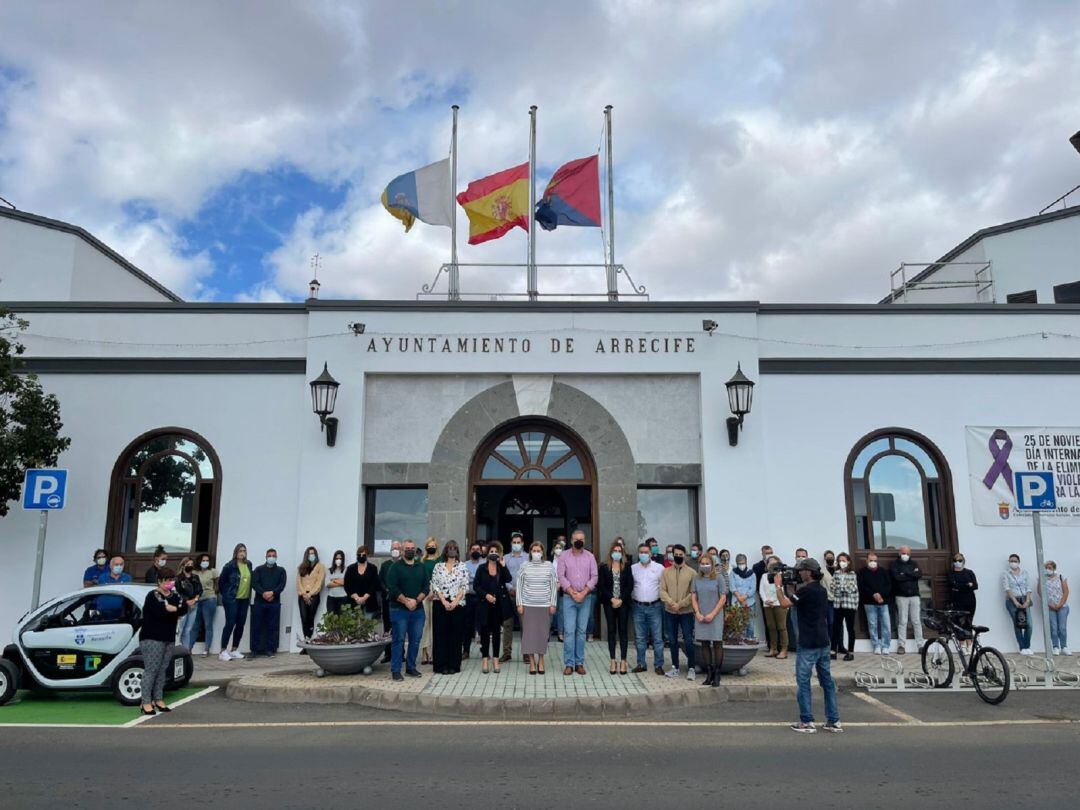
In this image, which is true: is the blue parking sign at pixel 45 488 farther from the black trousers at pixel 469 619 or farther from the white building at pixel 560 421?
the black trousers at pixel 469 619

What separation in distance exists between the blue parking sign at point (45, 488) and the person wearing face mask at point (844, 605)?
1162 centimetres

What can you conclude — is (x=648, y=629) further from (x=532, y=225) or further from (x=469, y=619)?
(x=532, y=225)

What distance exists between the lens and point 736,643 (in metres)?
10.5

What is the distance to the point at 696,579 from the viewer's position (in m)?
10.3

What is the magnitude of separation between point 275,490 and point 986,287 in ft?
57.4

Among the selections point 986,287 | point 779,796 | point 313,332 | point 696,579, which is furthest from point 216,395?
point 986,287

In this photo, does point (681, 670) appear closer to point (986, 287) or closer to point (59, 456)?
point (59, 456)

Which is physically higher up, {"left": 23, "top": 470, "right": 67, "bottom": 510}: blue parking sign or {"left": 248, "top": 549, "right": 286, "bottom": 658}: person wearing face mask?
{"left": 23, "top": 470, "right": 67, "bottom": 510}: blue parking sign

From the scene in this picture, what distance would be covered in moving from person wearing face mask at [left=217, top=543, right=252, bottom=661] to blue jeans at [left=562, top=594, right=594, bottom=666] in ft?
17.7

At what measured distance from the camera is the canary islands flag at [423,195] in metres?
16.3

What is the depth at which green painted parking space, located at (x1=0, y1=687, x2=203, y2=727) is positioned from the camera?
339 inches

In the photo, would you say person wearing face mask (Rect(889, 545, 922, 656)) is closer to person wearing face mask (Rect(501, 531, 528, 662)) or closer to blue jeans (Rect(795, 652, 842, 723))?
blue jeans (Rect(795, 652, 842, 723))

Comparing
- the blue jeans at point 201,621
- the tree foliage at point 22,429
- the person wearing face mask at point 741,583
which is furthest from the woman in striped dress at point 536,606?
the tree foliage at point 22,429

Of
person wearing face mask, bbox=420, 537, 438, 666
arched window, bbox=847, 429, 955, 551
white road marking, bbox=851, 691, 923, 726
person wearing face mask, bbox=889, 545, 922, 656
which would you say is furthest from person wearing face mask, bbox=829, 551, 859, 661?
person wearing face mask, bbox=420, 537, 438, 666
